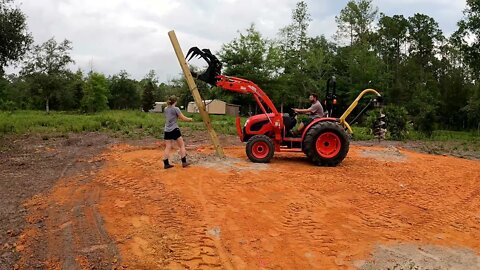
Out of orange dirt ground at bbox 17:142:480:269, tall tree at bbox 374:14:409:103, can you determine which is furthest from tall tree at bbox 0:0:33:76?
tall tree at bbox 374:14:409:103

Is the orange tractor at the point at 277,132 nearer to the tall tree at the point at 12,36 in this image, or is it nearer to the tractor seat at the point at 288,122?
the tractor seat at the point at 288,122

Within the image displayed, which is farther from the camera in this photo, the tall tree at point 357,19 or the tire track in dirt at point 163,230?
the tall tree at point 357,19

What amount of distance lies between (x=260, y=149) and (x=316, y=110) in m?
1.89

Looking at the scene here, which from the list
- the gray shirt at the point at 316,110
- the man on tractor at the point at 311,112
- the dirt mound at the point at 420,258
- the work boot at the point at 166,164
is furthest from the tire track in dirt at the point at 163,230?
the gray shirt at the point at 316,110

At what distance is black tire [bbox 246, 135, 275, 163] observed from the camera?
1062 cm

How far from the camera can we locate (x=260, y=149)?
10711mm

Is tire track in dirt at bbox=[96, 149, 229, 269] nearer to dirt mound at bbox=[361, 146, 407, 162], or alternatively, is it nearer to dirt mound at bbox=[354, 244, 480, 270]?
dirt mound at bbox=[354, 244, 480, 270]

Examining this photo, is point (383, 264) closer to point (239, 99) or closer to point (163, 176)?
point (163, 176)

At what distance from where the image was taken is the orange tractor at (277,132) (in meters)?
10.6

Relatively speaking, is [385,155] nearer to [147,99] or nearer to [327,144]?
[327,144]

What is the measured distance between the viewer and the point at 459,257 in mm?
5508

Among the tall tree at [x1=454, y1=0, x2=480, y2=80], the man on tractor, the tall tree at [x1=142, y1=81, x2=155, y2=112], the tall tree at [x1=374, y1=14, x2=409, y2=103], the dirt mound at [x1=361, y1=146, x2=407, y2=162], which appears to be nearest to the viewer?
the man on tractor

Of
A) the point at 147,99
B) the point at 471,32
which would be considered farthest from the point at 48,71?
the point at 471,32

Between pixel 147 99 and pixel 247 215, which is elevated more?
pixel 147 99
